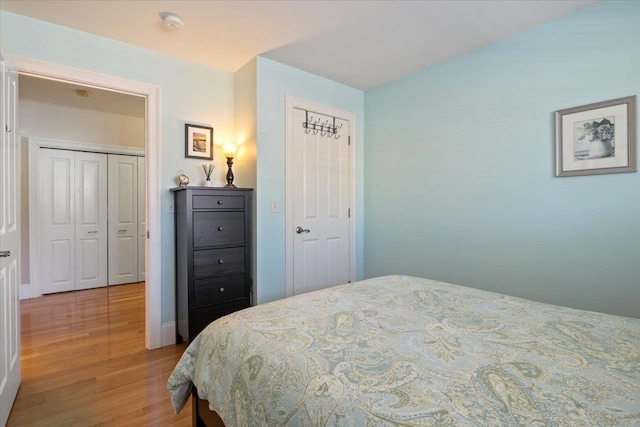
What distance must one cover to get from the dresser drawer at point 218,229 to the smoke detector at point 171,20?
1.34 m

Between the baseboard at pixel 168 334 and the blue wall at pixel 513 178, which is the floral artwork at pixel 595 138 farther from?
the baseboard at pixel 168 334

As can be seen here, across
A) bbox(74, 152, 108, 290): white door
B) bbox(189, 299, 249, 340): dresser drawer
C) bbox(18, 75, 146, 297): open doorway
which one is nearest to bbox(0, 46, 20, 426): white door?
bbox(189, 299, 249, 340): dresser drawer

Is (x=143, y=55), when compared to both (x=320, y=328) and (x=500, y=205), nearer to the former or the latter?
(x=320, y=328)

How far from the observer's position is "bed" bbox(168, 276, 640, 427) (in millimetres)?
677

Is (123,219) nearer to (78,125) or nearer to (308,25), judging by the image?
(78,125)

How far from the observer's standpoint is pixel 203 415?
4.08ft

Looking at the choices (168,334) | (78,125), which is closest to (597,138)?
(168,334)

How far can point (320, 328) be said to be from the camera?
3.65 feet

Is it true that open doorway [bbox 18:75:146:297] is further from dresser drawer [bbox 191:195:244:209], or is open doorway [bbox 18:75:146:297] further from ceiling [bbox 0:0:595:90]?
dresser drawer [bbox 191:195:244:209]

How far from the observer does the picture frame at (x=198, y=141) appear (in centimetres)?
277

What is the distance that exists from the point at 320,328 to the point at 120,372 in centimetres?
187

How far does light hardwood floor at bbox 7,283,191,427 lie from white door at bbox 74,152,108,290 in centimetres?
89

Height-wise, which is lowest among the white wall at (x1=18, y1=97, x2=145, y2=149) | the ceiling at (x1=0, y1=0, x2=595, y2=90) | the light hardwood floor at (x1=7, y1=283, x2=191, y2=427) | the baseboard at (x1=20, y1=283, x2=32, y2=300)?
the light hardwood floor at (x1=7, y1=283, x2=191, y2=427)

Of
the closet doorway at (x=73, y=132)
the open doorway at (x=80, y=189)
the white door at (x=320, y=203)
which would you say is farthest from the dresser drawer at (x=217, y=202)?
the open doorway at (x=80, y=189)
